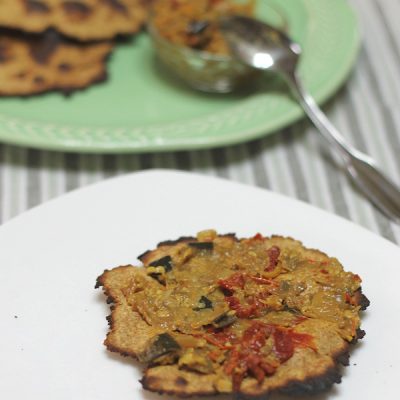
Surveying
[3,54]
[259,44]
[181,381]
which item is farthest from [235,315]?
[3,54]

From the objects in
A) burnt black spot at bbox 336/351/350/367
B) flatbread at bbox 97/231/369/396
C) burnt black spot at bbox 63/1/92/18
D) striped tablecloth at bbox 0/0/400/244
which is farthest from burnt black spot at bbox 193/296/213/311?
burnt black spot at bbox 63/1/92/18

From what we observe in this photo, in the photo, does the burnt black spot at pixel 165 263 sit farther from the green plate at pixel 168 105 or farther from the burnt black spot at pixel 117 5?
the burnt black spot at pixel 117 5

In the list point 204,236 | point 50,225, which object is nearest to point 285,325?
point 204,236

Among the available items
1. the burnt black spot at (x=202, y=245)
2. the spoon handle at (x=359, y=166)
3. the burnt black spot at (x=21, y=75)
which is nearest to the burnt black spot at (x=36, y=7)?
the burnt black spot at (x=21, y=75)

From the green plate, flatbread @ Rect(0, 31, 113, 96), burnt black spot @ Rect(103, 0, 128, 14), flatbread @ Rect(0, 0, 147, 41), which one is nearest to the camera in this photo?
the green plate

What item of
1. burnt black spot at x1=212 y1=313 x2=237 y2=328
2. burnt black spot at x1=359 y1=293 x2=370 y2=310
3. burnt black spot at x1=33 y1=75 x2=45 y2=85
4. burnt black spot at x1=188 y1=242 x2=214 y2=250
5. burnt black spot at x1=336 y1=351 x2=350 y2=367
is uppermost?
burnt black spot at x1=33 y1=75 x2=45 y2=85

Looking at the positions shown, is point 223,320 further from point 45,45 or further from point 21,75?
point 45,45

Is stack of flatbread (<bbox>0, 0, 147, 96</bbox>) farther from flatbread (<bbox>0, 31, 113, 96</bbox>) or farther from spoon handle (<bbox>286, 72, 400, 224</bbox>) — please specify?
spoon handle (<bbox>286, 72, 400, 224</bbox>)
